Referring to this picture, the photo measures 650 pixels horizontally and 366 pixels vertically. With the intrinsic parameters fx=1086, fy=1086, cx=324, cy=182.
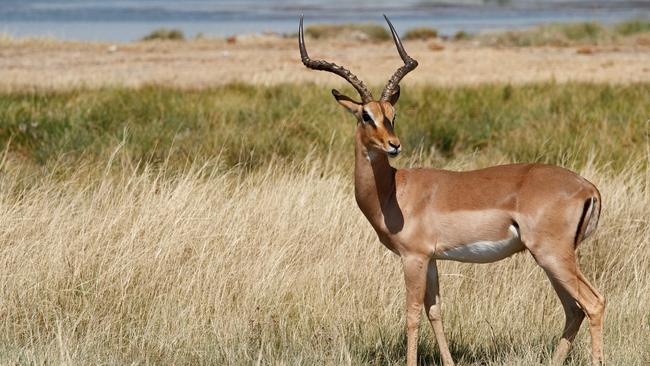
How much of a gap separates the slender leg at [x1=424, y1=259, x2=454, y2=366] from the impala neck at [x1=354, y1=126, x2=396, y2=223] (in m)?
0.45

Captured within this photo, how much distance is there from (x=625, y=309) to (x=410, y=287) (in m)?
1.77

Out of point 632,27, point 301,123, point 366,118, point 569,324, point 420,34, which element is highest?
point 366,118

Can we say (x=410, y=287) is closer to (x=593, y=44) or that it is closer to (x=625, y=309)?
(x=625, y=309)

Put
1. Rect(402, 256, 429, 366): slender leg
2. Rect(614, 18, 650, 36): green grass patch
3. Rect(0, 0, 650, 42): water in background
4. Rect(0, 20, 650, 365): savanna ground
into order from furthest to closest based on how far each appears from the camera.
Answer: Rect(0, 0, 650, 42): water in background < Rect(614, 18, 650, 36): green grass patch < Rect(0, 20, 650, 365): savanna ground < Rect(402, 256, 429, 366): slender leg

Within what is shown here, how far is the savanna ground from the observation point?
21.0 ft

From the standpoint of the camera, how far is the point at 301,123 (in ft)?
40.8

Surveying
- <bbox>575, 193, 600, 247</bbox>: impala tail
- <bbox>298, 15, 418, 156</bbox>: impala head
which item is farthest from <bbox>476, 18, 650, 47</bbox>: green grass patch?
<bbox>575, 193, 600, 247</bbox>: impala tail

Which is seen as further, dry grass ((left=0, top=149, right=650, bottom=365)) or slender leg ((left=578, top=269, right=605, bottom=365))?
dry grass ((left=0, top=149, right=650, bottom=365))

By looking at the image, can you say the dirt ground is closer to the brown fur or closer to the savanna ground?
the savanna ground

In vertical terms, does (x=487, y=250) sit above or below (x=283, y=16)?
above

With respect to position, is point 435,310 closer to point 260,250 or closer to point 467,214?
point 467,214

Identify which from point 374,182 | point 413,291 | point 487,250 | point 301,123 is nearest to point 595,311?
point 487,250

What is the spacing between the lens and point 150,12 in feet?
208

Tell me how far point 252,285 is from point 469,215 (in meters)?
2.05
